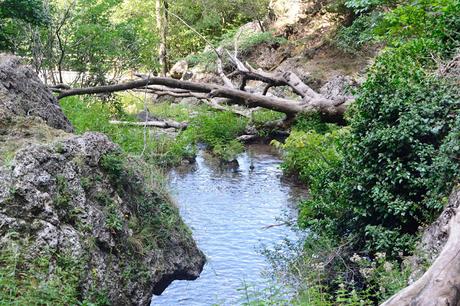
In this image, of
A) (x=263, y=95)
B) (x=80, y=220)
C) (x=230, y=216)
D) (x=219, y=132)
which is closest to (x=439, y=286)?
(x=80, y=220)

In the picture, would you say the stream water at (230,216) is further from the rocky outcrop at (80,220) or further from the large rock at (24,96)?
the large rock at (24,96)

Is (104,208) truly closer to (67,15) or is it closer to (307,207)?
(307,207)

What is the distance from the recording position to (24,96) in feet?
28.4

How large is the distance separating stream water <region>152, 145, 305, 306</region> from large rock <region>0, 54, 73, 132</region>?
274 centimetres

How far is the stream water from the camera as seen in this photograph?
8547 millimetres

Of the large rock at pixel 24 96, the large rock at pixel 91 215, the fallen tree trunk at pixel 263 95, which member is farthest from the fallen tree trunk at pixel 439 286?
the fallen tree trunk at pixel 263 95

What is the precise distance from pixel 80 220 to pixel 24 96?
9.77ft

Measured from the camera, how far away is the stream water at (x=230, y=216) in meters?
8.55

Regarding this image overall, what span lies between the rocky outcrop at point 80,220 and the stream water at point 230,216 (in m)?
0.38

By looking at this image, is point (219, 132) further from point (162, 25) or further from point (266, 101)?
point (162, 25)

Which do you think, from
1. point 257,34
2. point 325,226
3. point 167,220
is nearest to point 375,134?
→ point 325,226

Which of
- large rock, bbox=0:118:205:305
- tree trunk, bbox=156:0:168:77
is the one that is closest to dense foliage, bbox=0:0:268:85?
large rock, bbox=0:118:205:305

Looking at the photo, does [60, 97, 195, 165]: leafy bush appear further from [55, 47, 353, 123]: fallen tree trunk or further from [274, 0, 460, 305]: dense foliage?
[274, 0, 460, 305]: dense foliage

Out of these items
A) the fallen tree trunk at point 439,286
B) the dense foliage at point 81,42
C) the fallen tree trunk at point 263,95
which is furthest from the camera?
the dense foliage at point 81,42
